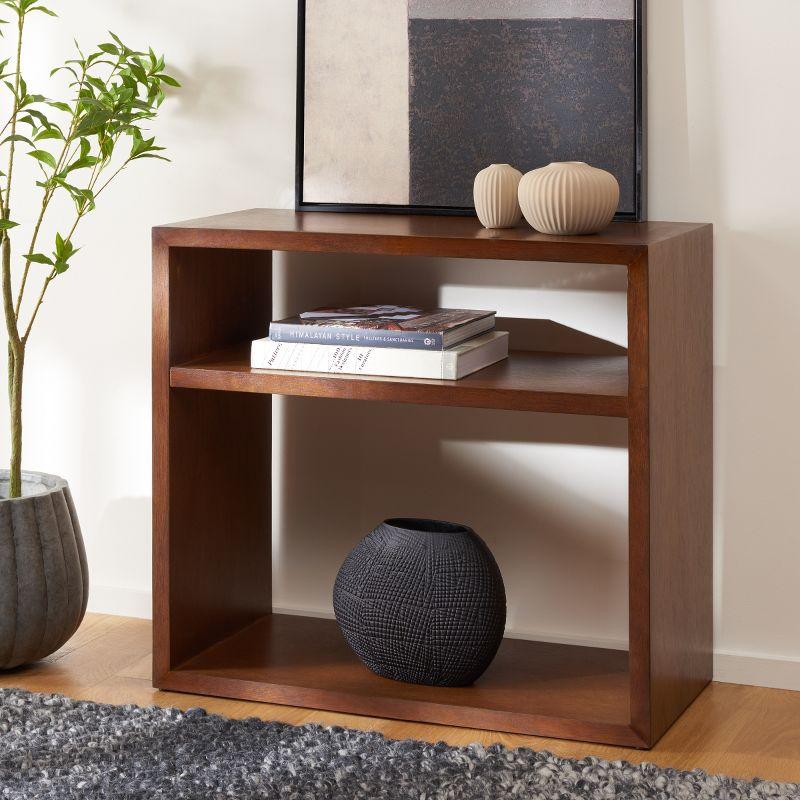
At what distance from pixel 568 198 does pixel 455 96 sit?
465 millimetres

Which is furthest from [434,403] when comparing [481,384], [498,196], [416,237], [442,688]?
[442,688]

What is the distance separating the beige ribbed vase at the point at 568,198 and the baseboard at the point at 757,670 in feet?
2.90

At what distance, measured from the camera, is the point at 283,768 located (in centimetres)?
201

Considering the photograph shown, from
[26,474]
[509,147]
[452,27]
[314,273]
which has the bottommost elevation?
[26,474]

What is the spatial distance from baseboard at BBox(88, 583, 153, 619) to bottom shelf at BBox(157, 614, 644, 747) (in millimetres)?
338

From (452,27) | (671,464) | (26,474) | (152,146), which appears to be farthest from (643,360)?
(26,474)

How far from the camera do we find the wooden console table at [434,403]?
208 cm

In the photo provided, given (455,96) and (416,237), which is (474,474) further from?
(455,96)

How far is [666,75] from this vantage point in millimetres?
2352

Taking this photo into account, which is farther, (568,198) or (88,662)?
(88,662)

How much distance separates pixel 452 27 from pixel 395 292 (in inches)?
20.6

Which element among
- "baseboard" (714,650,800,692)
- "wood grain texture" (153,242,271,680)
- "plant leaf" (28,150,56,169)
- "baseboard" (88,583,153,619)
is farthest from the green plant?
"baseboard" (714,650,800,692)

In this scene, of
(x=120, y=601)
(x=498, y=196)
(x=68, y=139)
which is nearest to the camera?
(x=498, y=196)

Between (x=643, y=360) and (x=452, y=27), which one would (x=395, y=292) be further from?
(x=643, y=360)
